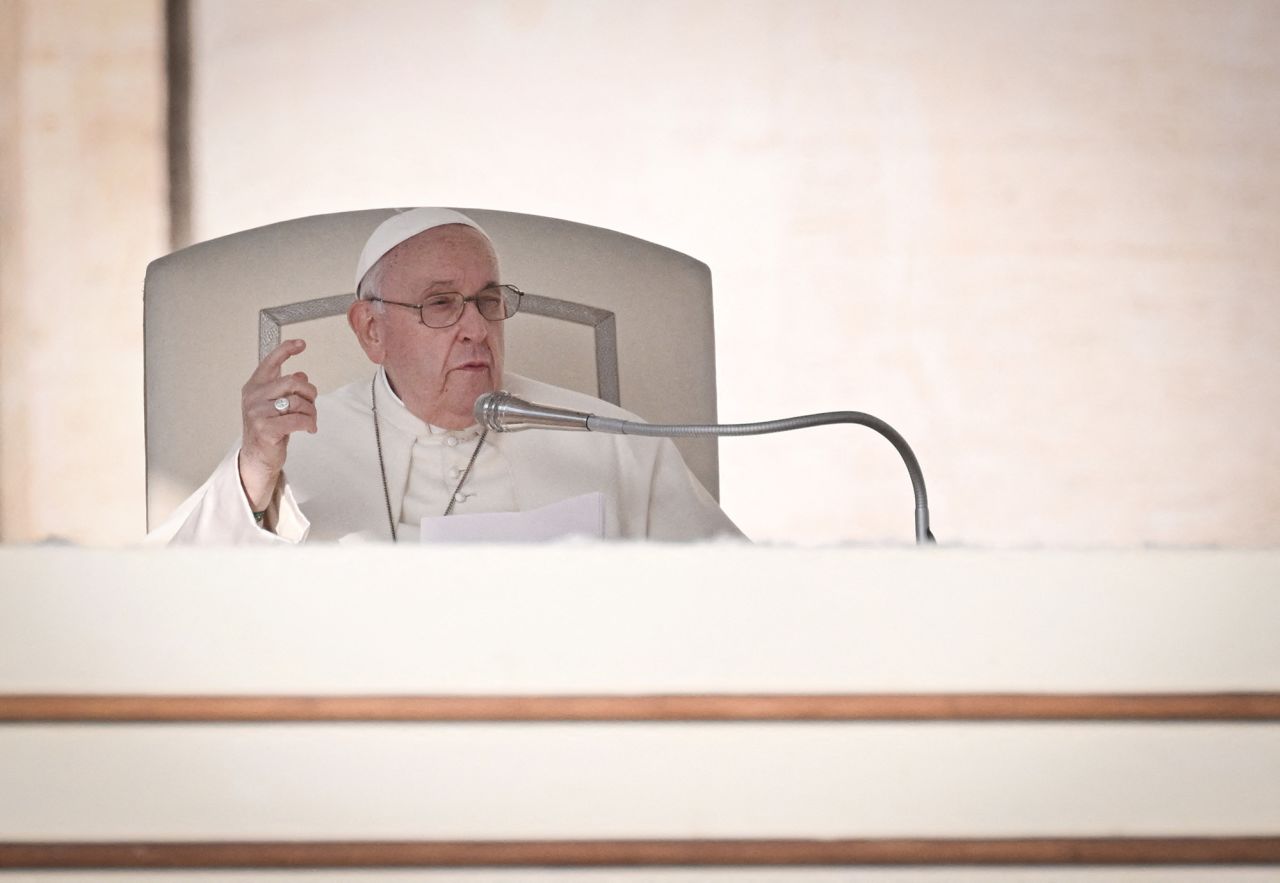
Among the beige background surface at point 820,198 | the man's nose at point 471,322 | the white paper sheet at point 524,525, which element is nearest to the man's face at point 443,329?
the man's nose at point 471,322

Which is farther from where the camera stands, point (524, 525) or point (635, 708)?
point (524, 525)

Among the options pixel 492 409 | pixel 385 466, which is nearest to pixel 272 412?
pixel 492 409

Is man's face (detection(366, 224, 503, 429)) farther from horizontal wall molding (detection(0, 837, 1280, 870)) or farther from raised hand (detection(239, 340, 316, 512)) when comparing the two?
horizontal wall molding (detection(0, 837, 1280, 870))

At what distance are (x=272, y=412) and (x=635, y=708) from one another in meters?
1.42

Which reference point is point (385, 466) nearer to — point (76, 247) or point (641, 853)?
point (76, 247)

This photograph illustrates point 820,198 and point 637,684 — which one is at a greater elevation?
point 820,198

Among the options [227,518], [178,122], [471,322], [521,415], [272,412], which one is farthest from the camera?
[178,122]

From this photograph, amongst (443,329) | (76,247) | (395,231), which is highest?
(76,247)

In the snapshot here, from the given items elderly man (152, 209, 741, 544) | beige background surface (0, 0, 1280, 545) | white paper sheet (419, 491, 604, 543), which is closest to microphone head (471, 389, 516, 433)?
white paper sheet (419, 491, 604, 543)

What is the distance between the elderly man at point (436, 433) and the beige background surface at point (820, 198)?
1251 millimetres

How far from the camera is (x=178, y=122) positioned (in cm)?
373

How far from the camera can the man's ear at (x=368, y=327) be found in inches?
97.6

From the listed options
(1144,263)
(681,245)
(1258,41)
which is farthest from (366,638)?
(1258,41)

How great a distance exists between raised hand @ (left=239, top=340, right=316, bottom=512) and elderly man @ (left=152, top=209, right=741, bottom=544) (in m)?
0.31
